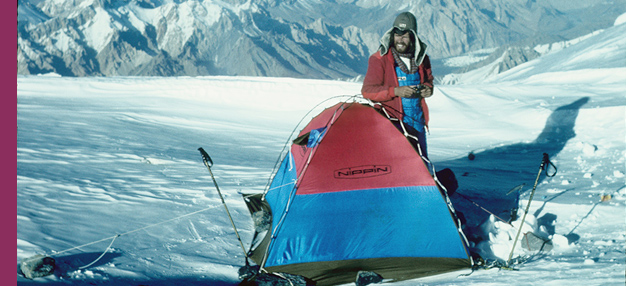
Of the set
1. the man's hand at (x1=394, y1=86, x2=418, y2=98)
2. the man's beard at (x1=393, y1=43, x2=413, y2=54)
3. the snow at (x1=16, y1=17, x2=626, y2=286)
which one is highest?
the man's beard at (x1=393, y1=43, x2=413, y2=54)

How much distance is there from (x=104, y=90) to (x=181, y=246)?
55.2ft

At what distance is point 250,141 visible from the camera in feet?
36.4

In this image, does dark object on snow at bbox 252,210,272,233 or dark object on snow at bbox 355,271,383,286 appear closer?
dark object on snow at bbox 355,271,383,286

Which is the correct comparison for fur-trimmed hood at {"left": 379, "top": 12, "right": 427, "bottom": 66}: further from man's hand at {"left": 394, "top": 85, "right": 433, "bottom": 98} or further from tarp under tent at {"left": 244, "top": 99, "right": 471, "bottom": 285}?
tarp under tent at {"left": 244, "top": 99, "right": 471, "bottom": 285}

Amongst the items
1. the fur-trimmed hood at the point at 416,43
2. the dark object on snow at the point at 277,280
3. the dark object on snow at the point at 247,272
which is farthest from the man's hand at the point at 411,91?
the dark object on snow at the point at 247,272

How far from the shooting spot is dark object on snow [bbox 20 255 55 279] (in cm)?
346

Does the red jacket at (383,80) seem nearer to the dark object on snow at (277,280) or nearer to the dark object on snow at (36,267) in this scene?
the dark object on snow at (277,280)

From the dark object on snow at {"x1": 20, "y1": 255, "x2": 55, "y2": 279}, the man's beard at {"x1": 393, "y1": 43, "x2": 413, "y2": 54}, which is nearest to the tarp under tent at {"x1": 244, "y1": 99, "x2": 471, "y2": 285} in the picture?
the man's beard at {"x1": 393, "y1": 43, "x2": 413, "y2": 54}

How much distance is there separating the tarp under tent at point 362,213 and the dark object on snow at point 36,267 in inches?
65.5

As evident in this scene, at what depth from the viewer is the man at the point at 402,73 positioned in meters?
4.68

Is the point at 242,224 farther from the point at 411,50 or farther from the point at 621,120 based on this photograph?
the point at 621,120

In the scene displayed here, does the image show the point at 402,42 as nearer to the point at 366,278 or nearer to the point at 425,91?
the point at 425,91

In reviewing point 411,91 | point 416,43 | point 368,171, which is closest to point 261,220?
point 368,171

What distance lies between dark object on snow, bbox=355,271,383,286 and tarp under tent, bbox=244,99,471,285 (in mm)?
109
